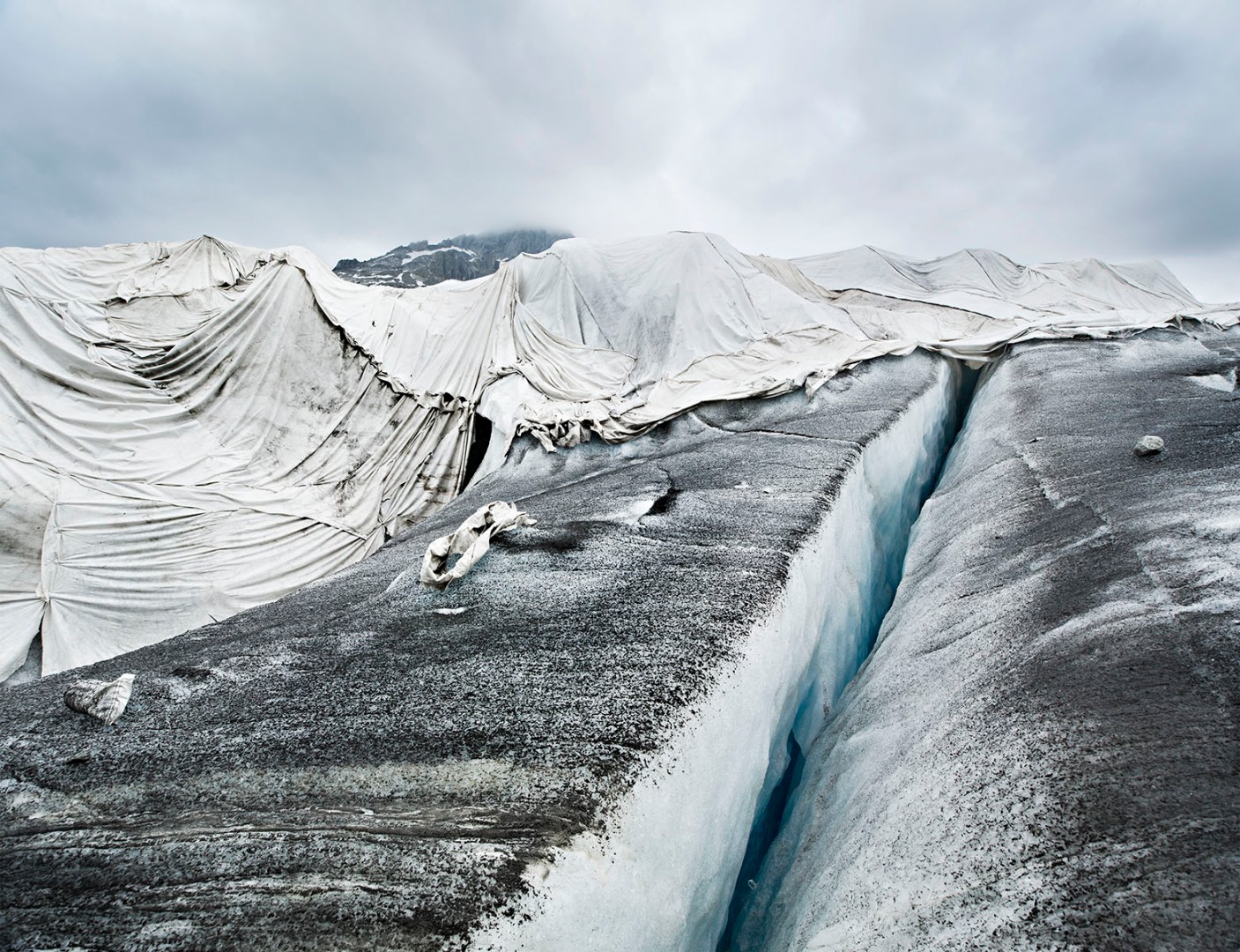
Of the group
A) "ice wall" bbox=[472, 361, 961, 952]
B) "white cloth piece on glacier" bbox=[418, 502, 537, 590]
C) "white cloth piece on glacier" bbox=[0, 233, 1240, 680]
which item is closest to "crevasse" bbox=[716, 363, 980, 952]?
"ice wall" bbox=[472, 361, 961, 952]

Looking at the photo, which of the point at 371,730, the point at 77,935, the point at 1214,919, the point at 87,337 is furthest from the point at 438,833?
the point at 87,337

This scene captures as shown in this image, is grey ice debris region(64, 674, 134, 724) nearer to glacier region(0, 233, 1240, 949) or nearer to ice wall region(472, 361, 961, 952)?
glacier region(0, 233, 1240, 949)

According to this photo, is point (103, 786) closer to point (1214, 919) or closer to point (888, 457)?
point (1214, 919)

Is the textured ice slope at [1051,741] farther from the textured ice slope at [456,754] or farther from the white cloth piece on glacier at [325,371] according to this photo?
the white cloth piece on glacier at [325,371]

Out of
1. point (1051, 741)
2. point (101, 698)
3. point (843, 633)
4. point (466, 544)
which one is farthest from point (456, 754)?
point (843, 633)

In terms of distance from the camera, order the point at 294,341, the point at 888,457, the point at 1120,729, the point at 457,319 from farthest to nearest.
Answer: the point at 457,319 → the point at 294,341 → the point at 888,457 → the point at 1120,729

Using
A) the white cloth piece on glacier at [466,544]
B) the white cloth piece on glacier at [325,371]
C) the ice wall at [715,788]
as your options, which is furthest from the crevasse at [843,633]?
the white cloth piece on glacier at [466,544]
